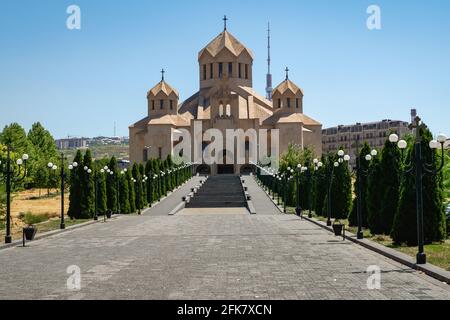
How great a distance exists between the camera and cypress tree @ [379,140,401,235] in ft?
62.4

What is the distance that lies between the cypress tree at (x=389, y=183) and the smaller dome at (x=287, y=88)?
6156 centimetres

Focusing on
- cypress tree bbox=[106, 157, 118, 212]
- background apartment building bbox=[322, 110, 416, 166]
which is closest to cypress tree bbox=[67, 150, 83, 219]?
cypress tree bbox=[106, 157, 118, 212]

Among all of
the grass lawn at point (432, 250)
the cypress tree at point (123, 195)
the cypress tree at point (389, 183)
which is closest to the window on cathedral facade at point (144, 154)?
the cypress tree at point (123, 195)

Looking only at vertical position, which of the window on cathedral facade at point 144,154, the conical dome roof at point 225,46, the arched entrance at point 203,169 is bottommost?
the arched entrance at point 203,169

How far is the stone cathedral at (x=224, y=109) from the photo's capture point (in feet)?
250

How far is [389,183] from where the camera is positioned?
1917 cm

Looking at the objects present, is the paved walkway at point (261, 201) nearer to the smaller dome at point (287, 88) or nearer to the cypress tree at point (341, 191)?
the cypress tree at point (341, 191)

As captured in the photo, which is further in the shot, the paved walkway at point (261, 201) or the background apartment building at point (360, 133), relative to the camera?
the background apartment building at point (360, 133)

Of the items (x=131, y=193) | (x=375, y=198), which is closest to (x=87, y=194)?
(x=131, y=193)

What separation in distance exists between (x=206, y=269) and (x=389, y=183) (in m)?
→ 9.27

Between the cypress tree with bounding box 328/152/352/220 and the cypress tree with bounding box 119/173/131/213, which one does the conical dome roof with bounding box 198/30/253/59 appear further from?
the cypress tree with bounding box 328/152/352/220

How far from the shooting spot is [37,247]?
1733cm

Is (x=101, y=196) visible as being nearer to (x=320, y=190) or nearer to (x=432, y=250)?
(x=320, y=190)

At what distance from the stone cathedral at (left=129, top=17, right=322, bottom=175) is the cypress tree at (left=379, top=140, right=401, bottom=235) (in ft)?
180
